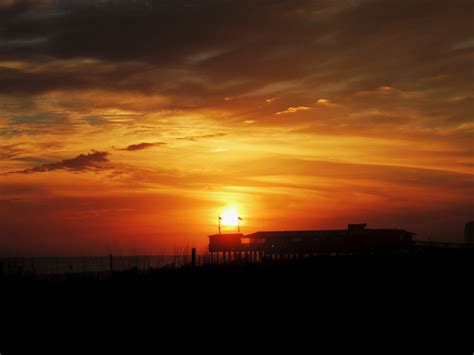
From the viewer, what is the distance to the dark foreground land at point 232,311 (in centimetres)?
1623

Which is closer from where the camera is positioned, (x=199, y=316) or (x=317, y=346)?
(x=317, y=346)

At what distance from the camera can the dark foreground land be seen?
16.2 metres

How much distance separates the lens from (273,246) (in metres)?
66.6

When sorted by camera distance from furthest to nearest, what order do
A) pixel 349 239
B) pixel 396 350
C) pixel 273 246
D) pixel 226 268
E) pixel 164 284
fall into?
pixel 273 246
pixel 349 239
pixel 226 268
pixel 164 284
pixel 396 350

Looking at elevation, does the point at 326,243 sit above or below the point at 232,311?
above

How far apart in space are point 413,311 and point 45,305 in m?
11.8

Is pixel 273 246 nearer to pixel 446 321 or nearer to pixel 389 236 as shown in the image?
pixel 389 236

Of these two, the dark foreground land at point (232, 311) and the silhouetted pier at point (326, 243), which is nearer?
the dark foreground land at point (232, 311)

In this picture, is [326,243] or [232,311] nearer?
[232,311]

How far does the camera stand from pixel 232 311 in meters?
19.1

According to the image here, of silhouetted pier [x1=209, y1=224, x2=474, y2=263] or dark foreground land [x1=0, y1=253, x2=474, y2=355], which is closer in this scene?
dark foreground land [x1=0, y1=253, x2=474, y2=355]

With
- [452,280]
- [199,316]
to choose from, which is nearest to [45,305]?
[199,316]

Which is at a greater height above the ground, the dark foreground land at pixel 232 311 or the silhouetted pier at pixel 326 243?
the silhouetted pier at pixel 326 243

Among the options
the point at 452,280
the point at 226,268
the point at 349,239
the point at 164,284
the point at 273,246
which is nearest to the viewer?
the point at 164,284
